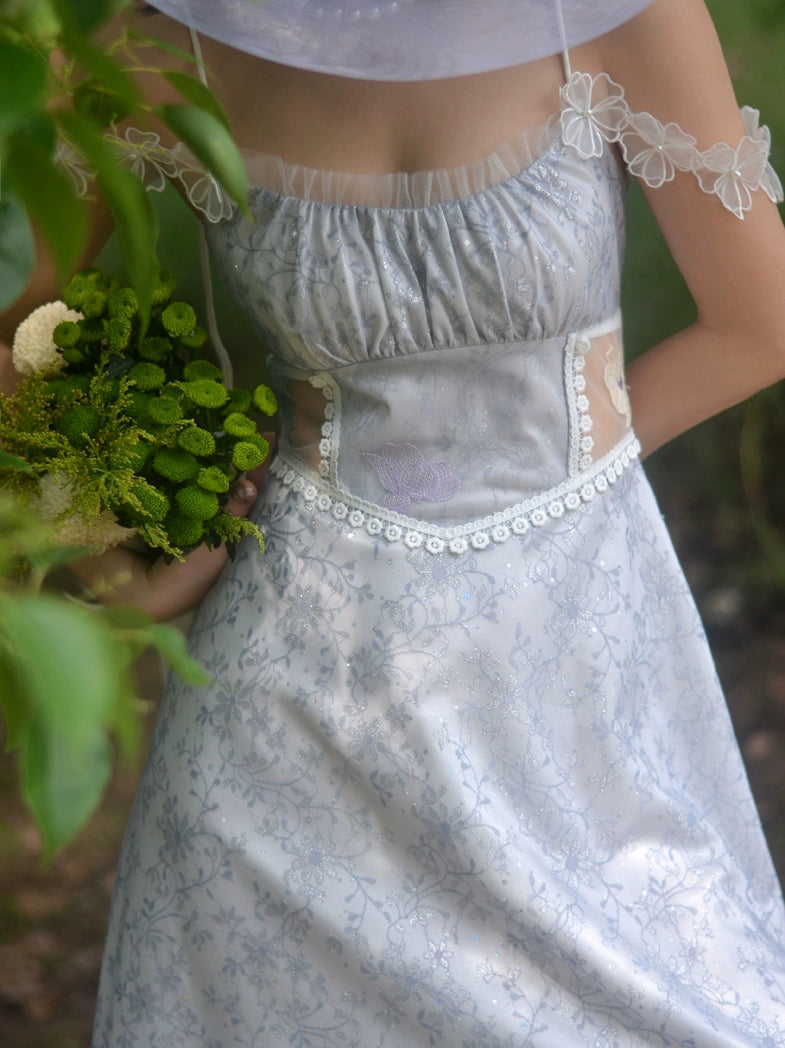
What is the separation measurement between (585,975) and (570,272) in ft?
2.01

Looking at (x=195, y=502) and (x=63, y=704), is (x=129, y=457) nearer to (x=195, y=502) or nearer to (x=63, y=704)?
(x=195, y=502)

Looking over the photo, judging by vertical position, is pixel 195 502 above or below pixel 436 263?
below

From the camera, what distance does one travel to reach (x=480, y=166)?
929mm

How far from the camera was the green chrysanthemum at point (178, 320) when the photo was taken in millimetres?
969

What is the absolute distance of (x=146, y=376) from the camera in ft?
3.06

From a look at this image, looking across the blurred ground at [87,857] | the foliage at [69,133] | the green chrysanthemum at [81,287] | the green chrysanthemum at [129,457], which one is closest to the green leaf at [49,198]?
the foliage at [69,133]

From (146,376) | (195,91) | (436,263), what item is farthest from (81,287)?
(195,91)

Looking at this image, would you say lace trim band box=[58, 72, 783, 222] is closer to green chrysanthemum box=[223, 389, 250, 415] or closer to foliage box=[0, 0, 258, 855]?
green chrysanthemum box=[223, 389, 250, 415]

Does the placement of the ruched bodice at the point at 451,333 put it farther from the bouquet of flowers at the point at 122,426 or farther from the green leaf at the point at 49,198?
the green leaf at the point at 49,198

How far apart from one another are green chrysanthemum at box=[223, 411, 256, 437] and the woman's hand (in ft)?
Answer: 0.42

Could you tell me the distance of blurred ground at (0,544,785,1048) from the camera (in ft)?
5.36

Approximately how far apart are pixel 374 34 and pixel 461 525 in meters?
0.41

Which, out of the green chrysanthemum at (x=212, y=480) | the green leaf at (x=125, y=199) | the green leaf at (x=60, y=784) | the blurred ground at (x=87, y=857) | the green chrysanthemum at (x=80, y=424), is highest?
the green leaf at (x=125, y=199)

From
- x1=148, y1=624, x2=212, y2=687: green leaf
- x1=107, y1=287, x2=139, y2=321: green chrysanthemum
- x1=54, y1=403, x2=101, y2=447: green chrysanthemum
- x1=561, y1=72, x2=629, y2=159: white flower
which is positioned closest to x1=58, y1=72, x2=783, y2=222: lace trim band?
x1=561, y1=72, x2=629, y2=159: white flower
